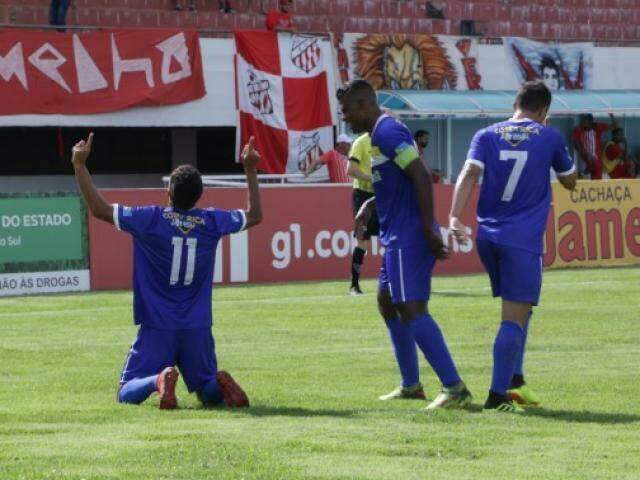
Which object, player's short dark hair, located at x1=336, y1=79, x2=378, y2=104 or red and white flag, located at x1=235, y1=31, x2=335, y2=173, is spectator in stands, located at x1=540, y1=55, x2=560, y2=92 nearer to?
red and white flag, located at x1=235, y1=31, x2=335, y2=173

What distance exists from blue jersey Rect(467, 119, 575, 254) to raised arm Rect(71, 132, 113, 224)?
2.09 meters

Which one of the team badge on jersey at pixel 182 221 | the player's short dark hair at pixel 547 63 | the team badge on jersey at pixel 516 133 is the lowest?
the player's short dark hair at pixel 547 63

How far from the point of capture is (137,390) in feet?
30.7

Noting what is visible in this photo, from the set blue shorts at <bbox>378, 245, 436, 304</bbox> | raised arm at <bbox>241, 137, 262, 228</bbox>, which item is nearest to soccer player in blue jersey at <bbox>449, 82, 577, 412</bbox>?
blue shorts at <bbox>378, 245, 436, 304</bbox>

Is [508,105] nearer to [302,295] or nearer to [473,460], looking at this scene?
[302,295]

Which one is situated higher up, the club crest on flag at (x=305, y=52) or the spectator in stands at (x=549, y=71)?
the club crest on flag at (x=305, y=52)

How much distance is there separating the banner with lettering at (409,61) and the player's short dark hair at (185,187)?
750 inches

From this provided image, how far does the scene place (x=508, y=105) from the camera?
1160 inches

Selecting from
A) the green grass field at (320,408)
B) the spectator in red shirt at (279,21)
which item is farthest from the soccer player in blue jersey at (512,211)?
the spectator in red shirt at (279,21)

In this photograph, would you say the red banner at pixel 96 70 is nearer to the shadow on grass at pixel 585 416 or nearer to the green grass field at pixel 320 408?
the green grass field at pixel 320 408

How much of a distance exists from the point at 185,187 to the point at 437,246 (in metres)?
1.53

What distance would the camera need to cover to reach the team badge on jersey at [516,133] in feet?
29.8

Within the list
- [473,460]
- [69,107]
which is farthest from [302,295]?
[473,460]

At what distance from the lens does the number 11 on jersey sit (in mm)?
9406
